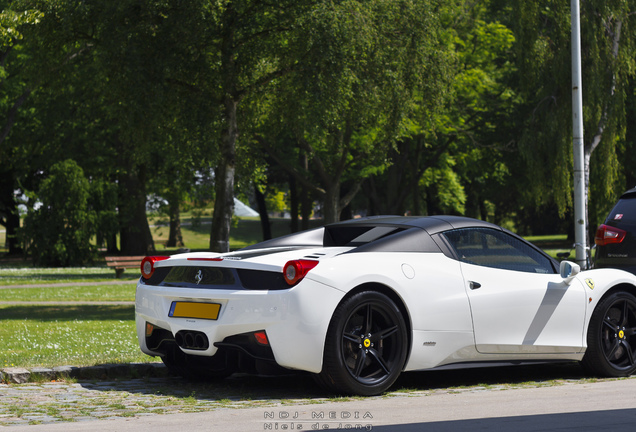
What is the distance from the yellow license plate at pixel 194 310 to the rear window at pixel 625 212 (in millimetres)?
5974

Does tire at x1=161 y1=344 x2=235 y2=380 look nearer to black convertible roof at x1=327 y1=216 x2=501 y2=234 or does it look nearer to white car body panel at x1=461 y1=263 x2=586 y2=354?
black convertible roof at x1=327 y1=216 x2=501 y2=234

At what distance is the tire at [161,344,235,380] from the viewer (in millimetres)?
6902

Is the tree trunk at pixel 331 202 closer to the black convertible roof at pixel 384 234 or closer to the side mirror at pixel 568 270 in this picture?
the black convertible roof at pixel 384 234

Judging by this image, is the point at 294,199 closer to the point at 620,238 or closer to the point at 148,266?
the point at 620,238

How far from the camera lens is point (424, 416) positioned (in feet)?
18.8

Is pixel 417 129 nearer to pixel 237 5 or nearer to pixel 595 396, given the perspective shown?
pixel 237 5

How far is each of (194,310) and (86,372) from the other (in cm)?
154

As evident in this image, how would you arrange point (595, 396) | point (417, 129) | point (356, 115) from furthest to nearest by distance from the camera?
point (417, 129)
point (356, 115)
point (595, 396)

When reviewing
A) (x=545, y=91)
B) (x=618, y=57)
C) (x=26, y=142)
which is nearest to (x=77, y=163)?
(x=26, y=142)

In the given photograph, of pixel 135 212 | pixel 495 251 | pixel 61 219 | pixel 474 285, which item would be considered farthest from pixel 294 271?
pixel 135 212

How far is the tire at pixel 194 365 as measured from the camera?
22.6 ft

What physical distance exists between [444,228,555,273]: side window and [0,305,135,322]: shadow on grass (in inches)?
335

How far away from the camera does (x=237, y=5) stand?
58.5ft

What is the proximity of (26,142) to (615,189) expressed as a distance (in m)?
25.9
